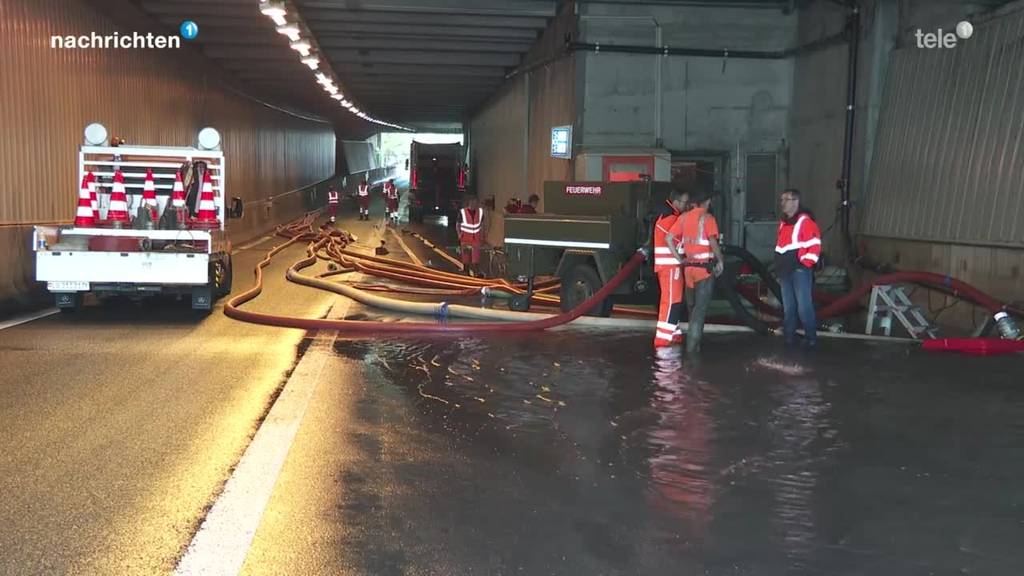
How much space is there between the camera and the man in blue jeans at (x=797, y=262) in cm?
1052

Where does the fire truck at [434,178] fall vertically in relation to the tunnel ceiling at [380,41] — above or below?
below

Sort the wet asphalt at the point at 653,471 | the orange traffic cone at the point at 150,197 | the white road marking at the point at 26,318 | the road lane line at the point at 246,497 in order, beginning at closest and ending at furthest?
the road lane line at the point at 246,497 < the wet asphalt at the point at 653,471 < the white road marking at the point at 26,318 < the orange traffic cone at the point at 150,197

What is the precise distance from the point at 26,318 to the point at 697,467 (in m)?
9.89

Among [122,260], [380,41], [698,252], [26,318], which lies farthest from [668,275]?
[380,41]

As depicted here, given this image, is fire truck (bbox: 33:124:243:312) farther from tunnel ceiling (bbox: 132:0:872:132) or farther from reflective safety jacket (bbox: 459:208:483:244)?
tunnel ceiling (bbox: 132:0:872:132)

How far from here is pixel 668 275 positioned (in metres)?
10.4

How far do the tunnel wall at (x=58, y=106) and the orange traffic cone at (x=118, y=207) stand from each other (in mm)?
1640

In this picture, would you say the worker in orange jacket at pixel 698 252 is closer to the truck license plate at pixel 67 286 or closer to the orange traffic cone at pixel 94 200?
the truck license plate at pixel 67 286

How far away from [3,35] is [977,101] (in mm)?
13700

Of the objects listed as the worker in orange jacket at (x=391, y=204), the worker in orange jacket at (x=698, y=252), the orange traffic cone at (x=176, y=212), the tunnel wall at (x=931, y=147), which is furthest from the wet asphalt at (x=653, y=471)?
the worker in orange jacket at (x=391, y=204)

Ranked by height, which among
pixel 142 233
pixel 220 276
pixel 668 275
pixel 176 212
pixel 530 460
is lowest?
pixel 530 460

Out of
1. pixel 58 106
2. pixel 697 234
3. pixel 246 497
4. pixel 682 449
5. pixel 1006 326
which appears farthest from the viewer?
pixel 58 106

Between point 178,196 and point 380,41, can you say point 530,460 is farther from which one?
point 380,41

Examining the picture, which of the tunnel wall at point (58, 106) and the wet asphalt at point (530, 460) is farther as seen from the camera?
the tunnel wall at point (58, 106)
